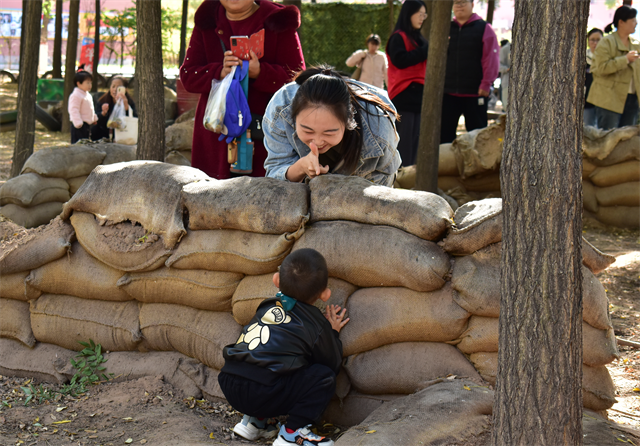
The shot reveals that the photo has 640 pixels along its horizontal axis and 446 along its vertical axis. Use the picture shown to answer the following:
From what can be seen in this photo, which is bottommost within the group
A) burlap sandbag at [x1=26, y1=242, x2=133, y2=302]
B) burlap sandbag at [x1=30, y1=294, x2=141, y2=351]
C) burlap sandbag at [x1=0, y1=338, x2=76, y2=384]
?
burlap sandbag at [x1=0, y1=338, x2=76, y2=384]

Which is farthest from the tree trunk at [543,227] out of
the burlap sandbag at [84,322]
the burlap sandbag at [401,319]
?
the burlap sandbag at [84,322]

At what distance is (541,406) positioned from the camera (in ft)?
5.71

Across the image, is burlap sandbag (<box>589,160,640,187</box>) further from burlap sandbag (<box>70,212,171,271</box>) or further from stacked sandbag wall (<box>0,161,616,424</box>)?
burlap sandbag (<box>70,212,171,271</box>)

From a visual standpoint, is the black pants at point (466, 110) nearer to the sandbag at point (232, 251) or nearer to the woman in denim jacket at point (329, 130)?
the woman in denim jacket at point (329, 130)

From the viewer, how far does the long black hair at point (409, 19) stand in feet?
18.5

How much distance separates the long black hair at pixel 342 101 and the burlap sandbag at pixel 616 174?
3.94 m

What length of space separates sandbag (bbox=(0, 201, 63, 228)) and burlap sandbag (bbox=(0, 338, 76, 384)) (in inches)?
85.0

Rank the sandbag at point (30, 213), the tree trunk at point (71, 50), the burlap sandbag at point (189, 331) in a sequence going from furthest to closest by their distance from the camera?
the tree trunk at point (71, 50) < the sandbag at point (30, 213) < the burlap sandbag at point (189, 331)

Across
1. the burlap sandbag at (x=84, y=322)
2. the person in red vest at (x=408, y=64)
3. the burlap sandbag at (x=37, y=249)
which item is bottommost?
the burlap sandbag at (x=84, y=322)

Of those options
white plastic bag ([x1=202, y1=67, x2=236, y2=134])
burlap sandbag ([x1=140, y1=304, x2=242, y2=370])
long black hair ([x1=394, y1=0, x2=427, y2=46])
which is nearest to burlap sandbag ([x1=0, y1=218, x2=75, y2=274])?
burlap sandbag ([x1=140, y1=304, x2=242, y2=370])

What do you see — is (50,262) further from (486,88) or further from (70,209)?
(486,88)

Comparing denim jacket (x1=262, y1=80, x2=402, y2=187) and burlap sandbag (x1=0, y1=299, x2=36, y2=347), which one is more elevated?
denim jacket (x1=262, y1=80, x2=402, y2=187)

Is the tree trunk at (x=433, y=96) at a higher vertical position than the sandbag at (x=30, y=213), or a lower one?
higher

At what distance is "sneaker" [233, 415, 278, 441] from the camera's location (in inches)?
99.0
